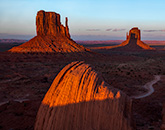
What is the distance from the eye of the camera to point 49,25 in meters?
68.4

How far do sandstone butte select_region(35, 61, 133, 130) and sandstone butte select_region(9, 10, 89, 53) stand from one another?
49647mm

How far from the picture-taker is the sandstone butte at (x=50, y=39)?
189 ft

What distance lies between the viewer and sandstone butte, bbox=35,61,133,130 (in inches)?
279

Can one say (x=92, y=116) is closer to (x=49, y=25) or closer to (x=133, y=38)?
(x=49, y=25)

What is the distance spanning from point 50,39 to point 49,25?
8.52 metres

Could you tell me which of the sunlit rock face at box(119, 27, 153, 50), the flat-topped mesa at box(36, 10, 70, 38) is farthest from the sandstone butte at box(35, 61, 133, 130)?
the sunlit rock face at box(119, 27, 153, 50)

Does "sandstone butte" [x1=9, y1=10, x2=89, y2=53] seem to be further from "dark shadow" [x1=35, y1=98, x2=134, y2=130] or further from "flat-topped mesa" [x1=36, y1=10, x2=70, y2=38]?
"dark shadow" [x1=35, y1=98, x2=134, y2=130]

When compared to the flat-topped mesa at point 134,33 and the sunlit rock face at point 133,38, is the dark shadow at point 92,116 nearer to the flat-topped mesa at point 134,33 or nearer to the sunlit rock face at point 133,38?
the sunlit rock face at point 133,38

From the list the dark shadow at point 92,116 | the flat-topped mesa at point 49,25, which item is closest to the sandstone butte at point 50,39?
the flat-topped mesa at point 49,25

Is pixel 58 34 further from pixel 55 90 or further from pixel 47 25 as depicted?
pixel 55 90

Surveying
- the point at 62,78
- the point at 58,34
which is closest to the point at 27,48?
the point at 58,34

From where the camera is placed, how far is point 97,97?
743 centimetres

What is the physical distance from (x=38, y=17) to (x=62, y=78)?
225ft

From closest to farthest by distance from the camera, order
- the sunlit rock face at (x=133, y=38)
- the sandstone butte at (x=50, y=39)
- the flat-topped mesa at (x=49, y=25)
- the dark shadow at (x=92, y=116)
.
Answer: the dark shadow at (x=92, y=116), the sandstone butte at (x=50, y=39), the flat-topped mesa at (x=49, y=25), the sunlit rock face at (x=133, y=38)
